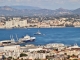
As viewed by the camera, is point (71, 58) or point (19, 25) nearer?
point (71, 58)

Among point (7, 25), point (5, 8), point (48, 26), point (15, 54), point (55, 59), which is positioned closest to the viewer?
point (55, 59)

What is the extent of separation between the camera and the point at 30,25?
56.6 meters

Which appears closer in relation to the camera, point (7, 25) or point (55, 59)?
point (55, 59)

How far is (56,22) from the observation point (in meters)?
58.2

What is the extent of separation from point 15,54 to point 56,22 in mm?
40861

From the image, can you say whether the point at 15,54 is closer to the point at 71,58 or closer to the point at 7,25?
the point at 71,58

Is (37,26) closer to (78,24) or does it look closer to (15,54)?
(78,24)

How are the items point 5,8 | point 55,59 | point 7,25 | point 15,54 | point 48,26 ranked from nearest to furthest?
point 55,59
point 15,54
point 7,25
point 48,26
point 5,8

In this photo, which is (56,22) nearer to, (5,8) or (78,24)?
(78,24)

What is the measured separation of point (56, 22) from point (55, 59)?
42.5 metres

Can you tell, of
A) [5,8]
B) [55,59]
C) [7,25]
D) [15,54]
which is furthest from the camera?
[5,8]

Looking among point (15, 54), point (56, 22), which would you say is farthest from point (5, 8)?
point (15, 54)

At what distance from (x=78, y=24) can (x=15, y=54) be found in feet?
131

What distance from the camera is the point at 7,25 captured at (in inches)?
2120
